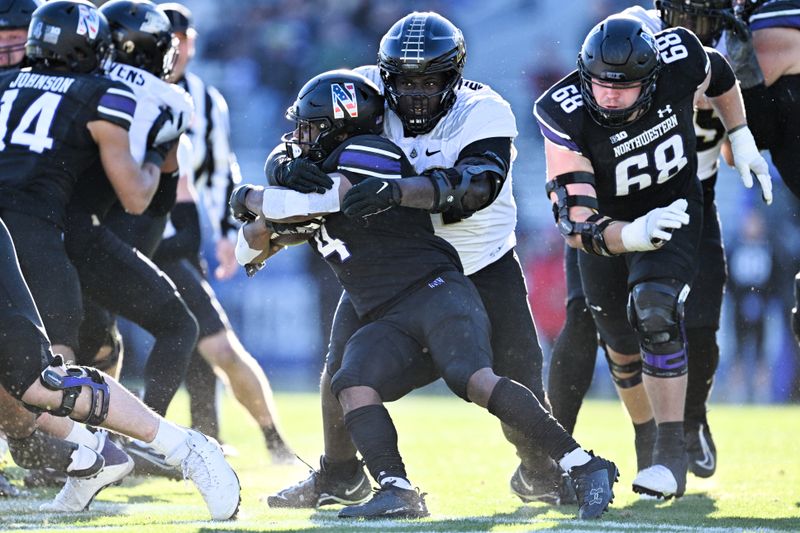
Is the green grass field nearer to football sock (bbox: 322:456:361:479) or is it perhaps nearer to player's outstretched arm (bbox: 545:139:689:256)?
football sock (bbox: 322:456:361:479)

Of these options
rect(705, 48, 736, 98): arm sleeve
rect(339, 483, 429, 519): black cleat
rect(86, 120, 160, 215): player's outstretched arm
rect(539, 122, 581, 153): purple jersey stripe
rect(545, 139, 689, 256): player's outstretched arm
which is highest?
rect(705, 48, 736, 98): arm sleeve

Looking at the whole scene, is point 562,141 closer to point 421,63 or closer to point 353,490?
point 421,63

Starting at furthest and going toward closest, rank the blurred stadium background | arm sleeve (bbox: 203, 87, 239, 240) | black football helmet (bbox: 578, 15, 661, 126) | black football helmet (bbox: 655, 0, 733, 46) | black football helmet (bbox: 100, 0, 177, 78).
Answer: the blurred stadium background
arm sleeve (bbox: 203, 87, 239, 240)
black football helmet (bbox: 100, 0, 177, 78)
black football helmet (bbox: 655, 0, 733, 46)
black football helmet (bbox: 578, 15, 661, 126)

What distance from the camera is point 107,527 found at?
379cm

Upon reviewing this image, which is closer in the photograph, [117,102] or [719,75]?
[719,75]

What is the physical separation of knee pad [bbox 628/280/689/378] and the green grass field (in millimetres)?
485

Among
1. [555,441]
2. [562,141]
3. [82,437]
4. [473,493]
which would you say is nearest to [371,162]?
[562,141]

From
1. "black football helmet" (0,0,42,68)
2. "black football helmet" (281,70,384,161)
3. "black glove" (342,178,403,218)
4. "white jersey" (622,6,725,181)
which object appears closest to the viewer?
"black glove" (342,178,403,218)

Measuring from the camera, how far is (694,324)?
17.6 feet

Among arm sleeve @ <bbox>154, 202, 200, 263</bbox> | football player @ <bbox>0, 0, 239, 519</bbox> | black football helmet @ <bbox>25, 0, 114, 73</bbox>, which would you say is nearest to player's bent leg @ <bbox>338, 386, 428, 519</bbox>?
football player @ <bbox>0, 0, 239, 519</bbox>

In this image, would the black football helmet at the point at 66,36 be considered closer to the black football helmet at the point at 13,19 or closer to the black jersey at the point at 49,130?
the black jersey at the point at 49,130

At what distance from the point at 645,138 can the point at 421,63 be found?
87 cm

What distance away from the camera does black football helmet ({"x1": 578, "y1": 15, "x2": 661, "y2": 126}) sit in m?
4.44

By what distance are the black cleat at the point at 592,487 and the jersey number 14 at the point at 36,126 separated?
2.33 meters
